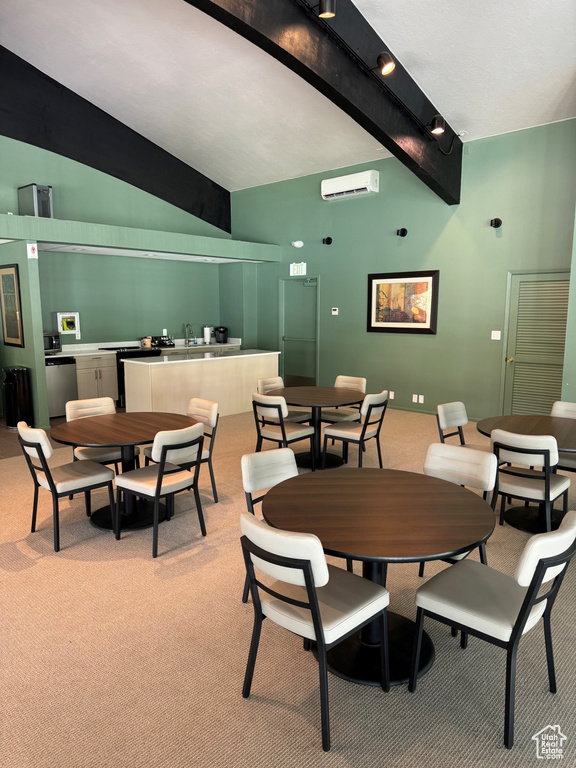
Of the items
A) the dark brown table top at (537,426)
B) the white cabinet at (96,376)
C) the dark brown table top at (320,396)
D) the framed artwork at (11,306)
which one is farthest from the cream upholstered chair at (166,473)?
the white cabinet at (96,376)

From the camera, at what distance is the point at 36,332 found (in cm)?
651

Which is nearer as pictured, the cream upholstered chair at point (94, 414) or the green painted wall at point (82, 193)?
the cream upholstered chair at point (94, 414)

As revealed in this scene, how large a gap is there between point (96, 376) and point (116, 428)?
14.2ft

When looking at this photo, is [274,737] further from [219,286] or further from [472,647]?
[219,286]

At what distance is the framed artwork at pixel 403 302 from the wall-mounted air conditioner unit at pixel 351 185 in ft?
4.19

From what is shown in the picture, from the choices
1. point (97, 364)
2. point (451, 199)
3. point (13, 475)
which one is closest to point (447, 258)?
point (451, 199)

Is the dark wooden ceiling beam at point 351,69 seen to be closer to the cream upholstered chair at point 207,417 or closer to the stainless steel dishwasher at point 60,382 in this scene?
the cream upholstered chair at point 207,417

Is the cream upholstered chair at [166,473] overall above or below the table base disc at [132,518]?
above

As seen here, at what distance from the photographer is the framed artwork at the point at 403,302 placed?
23.9 ft

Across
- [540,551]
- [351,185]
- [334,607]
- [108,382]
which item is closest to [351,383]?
[351,185]

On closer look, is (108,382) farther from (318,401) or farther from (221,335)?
(318,401)

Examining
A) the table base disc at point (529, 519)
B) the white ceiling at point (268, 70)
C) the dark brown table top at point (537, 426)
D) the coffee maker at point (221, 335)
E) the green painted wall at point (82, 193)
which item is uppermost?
the white ceiling at point (268, 70)

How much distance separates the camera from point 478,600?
2.05 metres

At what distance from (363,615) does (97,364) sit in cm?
680
